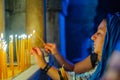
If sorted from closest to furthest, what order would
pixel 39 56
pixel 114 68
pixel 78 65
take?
1. pixel 114 68
2. pixel 39 56
3. pixel 78 65

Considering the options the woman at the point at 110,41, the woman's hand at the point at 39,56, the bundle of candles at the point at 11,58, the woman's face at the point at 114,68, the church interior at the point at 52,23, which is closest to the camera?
the woman's face at the point at 114,68

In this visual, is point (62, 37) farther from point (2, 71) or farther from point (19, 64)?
point (2, 71)

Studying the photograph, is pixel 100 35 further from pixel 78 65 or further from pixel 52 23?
pixel 52 23

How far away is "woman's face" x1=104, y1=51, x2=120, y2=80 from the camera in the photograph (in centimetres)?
89

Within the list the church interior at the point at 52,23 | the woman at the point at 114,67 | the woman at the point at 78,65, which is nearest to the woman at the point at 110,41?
the woman at the point at 114,67

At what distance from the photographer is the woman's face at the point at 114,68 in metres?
0.89

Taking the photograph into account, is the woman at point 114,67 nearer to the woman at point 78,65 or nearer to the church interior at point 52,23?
the woman at point 78,65

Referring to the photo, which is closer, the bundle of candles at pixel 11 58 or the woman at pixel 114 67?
the woman at pixel 114 67

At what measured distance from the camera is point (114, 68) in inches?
35.2

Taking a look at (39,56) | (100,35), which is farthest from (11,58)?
(100,35)

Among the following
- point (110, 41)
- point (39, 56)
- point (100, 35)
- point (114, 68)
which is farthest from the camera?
point (39, 56)

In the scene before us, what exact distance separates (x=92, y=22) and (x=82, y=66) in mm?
4710

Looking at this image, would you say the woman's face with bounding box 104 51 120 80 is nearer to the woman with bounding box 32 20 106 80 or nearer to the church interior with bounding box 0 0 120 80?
the woman with bounding box 32 20 106 80

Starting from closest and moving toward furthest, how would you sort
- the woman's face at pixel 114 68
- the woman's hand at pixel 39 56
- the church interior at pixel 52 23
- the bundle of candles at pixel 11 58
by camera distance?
the woman's face at pixel 114 68, the woman's hand at pixel 39 56, the bundle of candles at pixel 11 58, the church interior at pixel 52 23
